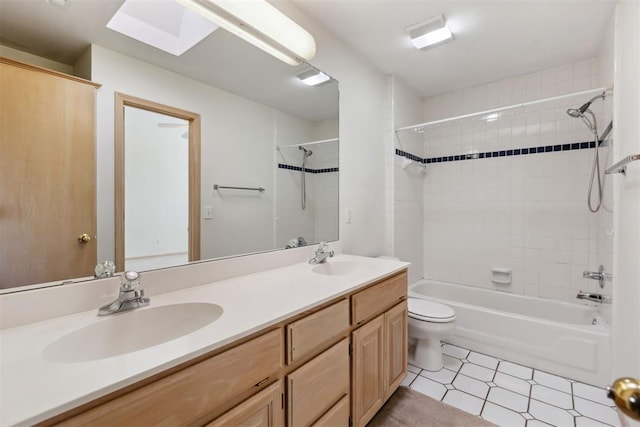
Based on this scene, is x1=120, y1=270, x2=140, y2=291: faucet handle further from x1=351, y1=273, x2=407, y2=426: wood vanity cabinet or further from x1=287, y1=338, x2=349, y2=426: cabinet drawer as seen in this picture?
x1=351, y1=273, x2=407, y2=426: wood vanity cabinet

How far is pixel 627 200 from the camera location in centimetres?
146

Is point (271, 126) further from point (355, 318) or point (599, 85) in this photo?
point (599, 85)

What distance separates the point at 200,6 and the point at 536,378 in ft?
9.67

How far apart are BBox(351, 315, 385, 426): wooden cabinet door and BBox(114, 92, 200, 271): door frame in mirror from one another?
87cm

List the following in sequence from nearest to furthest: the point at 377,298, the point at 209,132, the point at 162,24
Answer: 1. the point at 162,24
2. the point at 209,132
3. the point at 377,298

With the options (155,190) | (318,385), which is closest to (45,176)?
(155,190)

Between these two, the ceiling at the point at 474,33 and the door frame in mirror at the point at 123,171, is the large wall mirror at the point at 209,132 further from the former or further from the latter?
the ceiling at the point at 474,33

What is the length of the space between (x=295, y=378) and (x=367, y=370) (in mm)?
543

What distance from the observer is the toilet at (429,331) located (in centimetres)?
194

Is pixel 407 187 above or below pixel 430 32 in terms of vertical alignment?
below

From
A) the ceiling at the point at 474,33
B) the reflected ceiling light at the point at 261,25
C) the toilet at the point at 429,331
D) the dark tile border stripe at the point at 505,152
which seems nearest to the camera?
the reflected ceiling light at the point at 261,25

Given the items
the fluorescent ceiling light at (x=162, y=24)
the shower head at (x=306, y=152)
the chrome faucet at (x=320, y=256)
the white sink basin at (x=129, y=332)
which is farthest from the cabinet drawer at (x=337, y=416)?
the fluorescent ceiling light at (x=162, y=24)

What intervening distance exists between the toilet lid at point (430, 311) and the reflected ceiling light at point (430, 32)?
1.96 meters

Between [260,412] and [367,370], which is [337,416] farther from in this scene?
[260,412]
